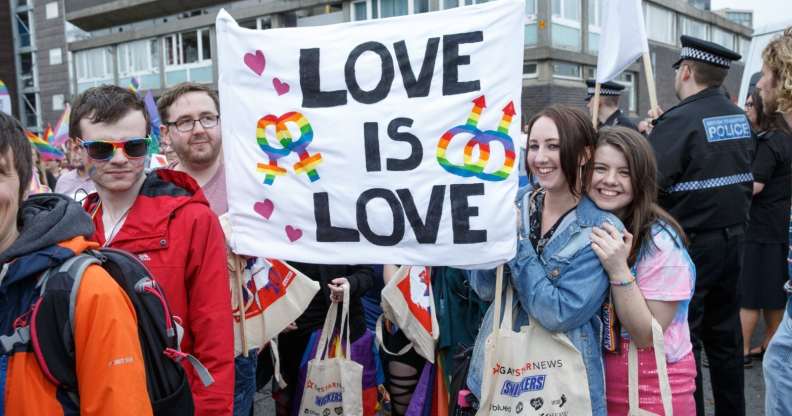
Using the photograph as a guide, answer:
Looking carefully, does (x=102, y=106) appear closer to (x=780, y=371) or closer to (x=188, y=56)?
(x=780, y=371)

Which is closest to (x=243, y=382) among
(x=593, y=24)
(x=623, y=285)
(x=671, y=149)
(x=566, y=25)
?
(x=623, y=285)

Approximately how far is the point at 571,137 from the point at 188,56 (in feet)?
91.7

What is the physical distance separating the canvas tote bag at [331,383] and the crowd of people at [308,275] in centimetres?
10

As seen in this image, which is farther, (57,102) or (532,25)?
(57,102)

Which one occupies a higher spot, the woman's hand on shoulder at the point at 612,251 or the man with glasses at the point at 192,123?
the man with glasses at the point at 192,123

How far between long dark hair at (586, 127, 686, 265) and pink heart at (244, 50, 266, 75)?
1.34 metres

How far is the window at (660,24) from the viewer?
2307cm

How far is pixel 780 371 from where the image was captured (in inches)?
94.6

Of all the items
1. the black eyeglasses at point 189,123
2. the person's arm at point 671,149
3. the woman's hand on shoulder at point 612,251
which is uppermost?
the black eyeglasses at point 189,123

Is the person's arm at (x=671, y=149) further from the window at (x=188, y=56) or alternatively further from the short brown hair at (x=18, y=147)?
the window at (x=188, y=56)

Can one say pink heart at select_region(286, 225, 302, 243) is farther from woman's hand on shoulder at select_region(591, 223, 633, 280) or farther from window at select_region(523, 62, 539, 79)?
window at select_region(523, 62, 539, 79)

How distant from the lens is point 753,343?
5.56 m

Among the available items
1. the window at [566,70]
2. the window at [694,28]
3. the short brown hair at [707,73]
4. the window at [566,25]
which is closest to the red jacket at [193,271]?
the short brown hair at [707,73]

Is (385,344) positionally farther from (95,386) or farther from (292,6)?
(292,6)
